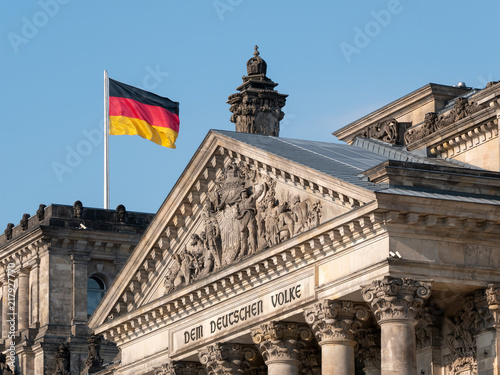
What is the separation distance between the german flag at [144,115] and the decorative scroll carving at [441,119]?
18.9 metres

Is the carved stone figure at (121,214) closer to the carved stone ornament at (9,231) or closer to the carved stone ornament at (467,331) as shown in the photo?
the carved stone ornament at (9,231)

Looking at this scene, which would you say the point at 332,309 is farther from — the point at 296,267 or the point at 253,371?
the point at 253,371

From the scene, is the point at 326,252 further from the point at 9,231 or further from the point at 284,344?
the point at 9,231

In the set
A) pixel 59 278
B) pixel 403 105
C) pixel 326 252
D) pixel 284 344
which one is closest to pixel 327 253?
pixel 326 252

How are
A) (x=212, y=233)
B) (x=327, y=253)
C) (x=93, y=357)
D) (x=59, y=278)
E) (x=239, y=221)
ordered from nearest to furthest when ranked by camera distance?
(x=327, y=253) → (x=239, y=221) → (x=212, y=233) → (x=93, y=357) → (x=59, y=278)

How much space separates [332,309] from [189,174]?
10603 mm

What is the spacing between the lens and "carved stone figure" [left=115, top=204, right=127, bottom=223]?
307 ft

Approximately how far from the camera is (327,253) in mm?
53531

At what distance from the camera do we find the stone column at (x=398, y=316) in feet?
164

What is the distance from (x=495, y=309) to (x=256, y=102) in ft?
63.0

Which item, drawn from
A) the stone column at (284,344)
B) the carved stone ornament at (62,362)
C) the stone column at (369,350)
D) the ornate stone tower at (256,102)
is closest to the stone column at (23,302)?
the carved stone ornament at (62,362)

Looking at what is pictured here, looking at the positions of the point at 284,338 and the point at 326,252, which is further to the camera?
the point at 284,338

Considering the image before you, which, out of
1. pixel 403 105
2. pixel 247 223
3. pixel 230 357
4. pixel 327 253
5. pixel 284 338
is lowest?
pixel 230 357

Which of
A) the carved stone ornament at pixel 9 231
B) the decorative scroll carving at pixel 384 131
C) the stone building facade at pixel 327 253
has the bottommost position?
the stone building facade at pixel 327 253
